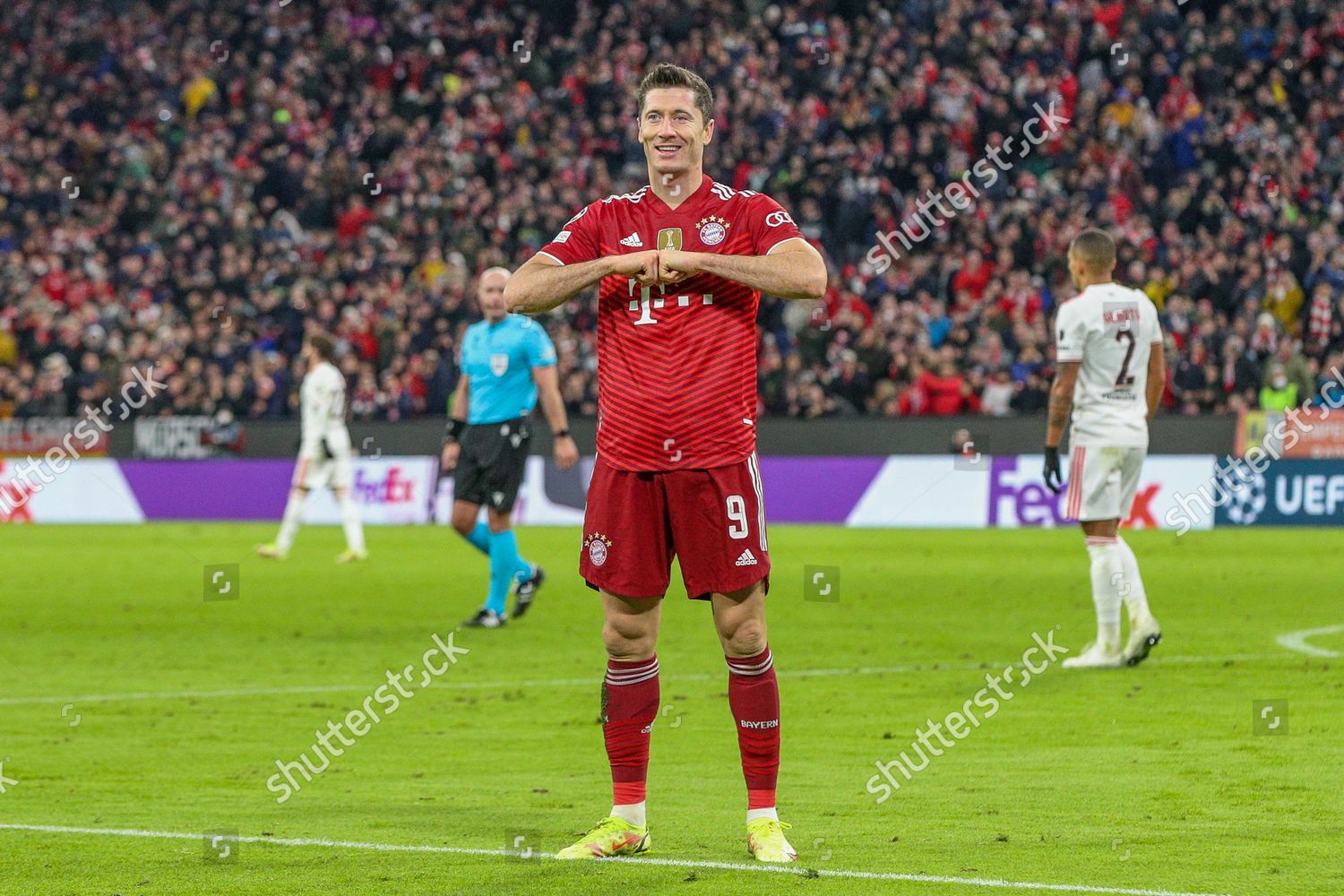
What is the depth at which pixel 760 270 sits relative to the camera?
5.88 metres

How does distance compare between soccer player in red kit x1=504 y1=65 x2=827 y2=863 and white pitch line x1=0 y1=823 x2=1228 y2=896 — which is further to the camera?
soccer player in red kit x1=504 y1=65 x2=827 y2=863

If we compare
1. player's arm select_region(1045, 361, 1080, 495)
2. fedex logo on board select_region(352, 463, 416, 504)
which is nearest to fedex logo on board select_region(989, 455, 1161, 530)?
fedex logo on board select_region(352, 463, 416, 504)

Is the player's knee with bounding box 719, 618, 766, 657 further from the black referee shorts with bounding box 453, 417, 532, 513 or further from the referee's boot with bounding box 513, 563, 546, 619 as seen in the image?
the referee's boot with bounding box 513, 563, 546, 619

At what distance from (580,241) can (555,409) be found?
7.45 metres

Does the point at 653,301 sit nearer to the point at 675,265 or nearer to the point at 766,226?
the point at 675,265

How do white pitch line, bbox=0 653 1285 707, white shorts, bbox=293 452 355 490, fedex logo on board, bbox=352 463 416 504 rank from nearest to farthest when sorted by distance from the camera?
1. white pitch line, bbox=0 653 1285 707
2. white shorts, bbox=293 452 355 490
3. fedex logo on board, bbox=352 463 416 504

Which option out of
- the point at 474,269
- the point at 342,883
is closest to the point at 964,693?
the point at 342,883

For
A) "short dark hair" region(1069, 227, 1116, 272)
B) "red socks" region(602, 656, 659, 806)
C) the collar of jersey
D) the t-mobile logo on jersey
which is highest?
A: "short dark hair" region(1069, 227, 1116, 272)

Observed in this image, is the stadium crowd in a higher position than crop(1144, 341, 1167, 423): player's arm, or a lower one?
higher

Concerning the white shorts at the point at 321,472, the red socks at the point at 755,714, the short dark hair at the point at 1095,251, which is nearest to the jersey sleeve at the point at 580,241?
the red socks at the point at 755,714

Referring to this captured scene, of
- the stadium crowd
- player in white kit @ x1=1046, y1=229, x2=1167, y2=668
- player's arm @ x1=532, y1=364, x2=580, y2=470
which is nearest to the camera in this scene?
player in white kit @ x1=1046, y1=229, x2=1167, y2=668

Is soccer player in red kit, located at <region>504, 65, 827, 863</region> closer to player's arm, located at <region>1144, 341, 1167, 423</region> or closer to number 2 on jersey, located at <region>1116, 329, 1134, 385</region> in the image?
number 2 on jersey, located at <region>1116, 329, 1134, 385</region>

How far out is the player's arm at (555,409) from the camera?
531 inches

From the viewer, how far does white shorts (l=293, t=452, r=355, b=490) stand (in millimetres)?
21062
